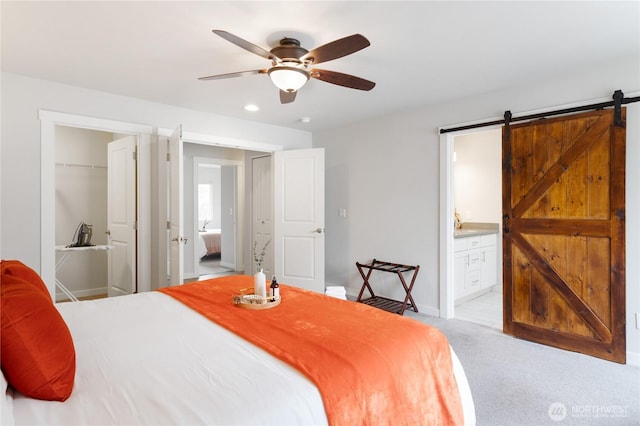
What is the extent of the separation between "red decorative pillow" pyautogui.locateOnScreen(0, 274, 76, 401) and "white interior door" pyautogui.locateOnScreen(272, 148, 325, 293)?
11.5 feet

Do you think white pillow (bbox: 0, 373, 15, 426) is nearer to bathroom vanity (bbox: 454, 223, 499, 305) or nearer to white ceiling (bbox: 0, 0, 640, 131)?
white ceiling (bbox: 0, 0, 640, 131)

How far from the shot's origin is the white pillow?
883 millimetres

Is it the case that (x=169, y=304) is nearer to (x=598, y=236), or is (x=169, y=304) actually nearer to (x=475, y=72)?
(x=475, y=72)

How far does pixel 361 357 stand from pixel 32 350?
110cm

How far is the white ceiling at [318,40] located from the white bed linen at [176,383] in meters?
1.81

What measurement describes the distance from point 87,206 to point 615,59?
6.18m

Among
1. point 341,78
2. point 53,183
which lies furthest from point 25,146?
point 341,78

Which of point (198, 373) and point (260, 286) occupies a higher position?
point (260, 286)

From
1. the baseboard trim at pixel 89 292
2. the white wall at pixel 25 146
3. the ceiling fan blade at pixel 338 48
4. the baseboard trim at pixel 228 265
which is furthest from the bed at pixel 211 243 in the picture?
the ceiling fan blade at pixel 338 48

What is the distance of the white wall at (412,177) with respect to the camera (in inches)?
105

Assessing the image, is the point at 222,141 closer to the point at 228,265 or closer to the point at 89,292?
the point at 89,292

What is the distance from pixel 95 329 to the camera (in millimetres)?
1663

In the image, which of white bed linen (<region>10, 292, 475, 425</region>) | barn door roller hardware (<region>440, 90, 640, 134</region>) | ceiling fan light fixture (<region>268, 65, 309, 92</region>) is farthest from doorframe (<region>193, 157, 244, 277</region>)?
white bed linen (<region>10, 292, 475, 425</region>)

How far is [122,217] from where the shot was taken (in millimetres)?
4090
